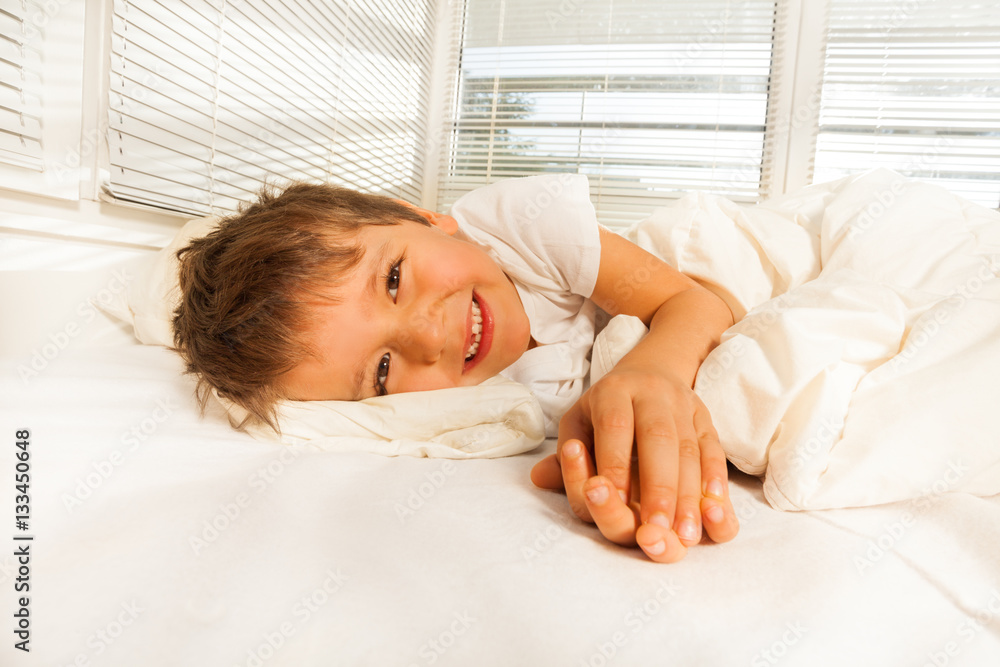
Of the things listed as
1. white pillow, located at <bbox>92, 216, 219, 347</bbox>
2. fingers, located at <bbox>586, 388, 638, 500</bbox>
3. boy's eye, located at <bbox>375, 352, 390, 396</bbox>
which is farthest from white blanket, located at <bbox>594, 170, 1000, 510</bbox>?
white pillow, located at <bbox>92, 216, 219, 347</bbox>

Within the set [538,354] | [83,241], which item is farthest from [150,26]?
[538,354]

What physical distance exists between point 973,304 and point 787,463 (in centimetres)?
26

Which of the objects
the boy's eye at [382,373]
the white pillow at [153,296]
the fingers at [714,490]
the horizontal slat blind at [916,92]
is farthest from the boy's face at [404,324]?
the horizontal slat blind at [916,92]

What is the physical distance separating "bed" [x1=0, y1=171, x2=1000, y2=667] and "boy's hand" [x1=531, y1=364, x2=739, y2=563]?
2 centimetres

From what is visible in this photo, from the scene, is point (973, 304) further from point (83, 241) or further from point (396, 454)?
point (83, 241)

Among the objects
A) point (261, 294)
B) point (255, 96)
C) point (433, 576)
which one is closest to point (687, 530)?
point (433, 576)

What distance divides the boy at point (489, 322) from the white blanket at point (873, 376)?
0.07m

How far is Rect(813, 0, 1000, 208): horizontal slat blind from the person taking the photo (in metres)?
1.91

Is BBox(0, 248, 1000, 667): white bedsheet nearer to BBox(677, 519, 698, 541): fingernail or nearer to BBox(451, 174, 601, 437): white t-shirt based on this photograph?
BBox(677, 519, 698, 541): fingernail

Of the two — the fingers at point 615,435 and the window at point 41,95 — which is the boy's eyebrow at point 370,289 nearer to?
the fingers at point 615,435

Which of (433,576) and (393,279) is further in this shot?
(393,279)

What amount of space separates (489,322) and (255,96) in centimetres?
91

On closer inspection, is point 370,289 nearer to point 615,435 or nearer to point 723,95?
point 615,435

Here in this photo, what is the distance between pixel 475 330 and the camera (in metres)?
0.86
